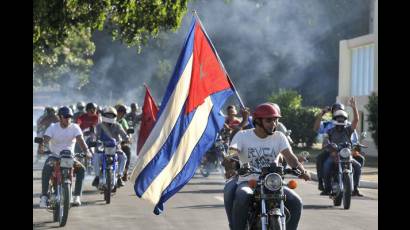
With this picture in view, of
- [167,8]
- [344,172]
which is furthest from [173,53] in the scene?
[344,172]

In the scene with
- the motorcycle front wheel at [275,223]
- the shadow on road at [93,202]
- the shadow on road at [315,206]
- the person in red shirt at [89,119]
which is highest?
the person in red shirt at [89,119]

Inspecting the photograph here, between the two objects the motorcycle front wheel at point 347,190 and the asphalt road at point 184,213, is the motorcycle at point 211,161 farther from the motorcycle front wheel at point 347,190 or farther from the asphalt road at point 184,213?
the motorcycle front wheel at point 347,190

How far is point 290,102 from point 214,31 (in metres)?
27.2

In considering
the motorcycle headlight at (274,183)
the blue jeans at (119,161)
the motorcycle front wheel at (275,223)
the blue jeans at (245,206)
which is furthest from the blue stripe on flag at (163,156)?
the blue jeans at (119,161)

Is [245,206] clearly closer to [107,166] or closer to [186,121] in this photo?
→ [186,121]

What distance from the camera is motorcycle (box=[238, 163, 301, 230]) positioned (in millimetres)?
8891

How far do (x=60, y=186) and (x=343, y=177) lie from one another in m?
4.73

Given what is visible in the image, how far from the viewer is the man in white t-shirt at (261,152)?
30.9ft

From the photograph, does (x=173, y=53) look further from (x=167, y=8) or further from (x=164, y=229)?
(x=164, y=229)

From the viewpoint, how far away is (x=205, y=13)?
73188 mm

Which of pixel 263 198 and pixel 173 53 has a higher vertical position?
pixel 173 53

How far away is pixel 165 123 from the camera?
1083 cm

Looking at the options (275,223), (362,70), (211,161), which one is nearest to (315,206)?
(275,223)
